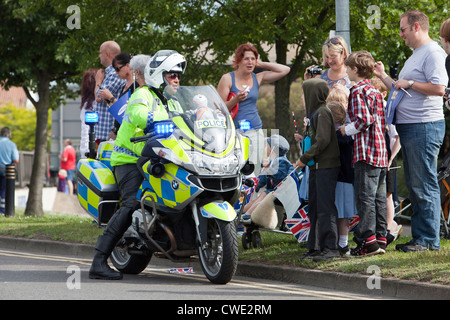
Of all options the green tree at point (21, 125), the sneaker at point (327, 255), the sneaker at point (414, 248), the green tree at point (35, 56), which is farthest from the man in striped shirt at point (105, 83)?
the green tree at point (21, 125)

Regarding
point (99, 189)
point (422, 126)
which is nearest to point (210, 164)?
point (99, 189)

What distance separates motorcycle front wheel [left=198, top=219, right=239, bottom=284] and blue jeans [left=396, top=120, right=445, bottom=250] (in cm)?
203

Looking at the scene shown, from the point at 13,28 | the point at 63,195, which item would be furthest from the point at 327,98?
the point at 63,195

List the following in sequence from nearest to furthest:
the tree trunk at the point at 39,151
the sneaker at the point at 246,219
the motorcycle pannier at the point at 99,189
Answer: the motorcycle pannier at the point at 99,189 → the sneaker at the point at 246,219 → the tree trunk at the point at 39,151

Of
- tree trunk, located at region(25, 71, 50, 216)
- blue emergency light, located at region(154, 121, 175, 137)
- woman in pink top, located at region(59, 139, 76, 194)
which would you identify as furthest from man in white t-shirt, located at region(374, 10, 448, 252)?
woman in pink top, located at region(59, 139, 76, 194)

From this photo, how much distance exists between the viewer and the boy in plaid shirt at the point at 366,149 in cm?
774

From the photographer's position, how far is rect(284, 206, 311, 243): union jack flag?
859cm

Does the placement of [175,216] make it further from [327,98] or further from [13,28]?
[13,28]

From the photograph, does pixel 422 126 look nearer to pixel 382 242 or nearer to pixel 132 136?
pixel 382 242

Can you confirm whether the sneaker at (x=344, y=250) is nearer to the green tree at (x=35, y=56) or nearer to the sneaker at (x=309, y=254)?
the sneaker at (x=309, y=254)

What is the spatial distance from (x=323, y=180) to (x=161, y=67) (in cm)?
188

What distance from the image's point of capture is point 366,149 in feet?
25.5

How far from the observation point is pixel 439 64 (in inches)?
311

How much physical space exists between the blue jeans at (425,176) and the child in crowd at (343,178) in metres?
0.58
